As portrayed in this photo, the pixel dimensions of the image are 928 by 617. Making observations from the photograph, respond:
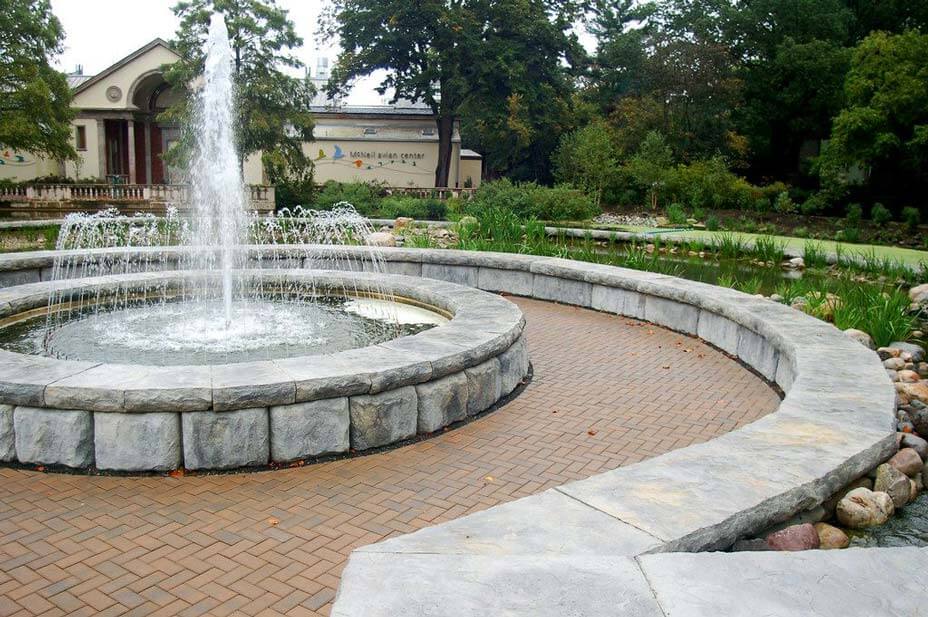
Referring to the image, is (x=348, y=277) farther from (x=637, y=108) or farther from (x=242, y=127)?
(x=637, y=108)

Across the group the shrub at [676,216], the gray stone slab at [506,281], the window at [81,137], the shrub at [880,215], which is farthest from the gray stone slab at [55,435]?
the window at [81,137]

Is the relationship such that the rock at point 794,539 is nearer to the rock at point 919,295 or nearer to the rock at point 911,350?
the rock at point 911,350

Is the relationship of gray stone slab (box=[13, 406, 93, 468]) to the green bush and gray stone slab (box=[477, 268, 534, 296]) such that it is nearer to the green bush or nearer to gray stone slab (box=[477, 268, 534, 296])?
gray stone slab (box=[477, 268, 534, 296])

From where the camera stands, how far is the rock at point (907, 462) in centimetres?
446

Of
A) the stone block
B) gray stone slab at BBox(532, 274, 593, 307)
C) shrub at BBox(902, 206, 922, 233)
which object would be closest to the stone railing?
gray stone slab at BBox(532, 274, 593, 307)

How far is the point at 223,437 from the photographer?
4520 millimetres

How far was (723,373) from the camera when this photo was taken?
7.25 meters

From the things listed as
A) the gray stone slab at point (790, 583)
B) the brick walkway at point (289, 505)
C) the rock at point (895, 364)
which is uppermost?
the gray stone slab at point (790, 583)

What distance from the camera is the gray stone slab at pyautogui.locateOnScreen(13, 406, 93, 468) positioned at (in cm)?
445

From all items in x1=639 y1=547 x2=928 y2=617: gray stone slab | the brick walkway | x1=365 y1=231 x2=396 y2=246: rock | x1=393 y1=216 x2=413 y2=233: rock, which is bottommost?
the brick walkway

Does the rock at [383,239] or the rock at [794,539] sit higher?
the rock at [383,239]

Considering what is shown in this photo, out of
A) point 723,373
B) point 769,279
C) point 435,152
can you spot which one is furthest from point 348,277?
point 435,152

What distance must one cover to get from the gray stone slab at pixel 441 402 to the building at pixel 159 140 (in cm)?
2649

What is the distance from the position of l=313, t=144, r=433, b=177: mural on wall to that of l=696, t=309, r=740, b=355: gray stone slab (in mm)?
27075
